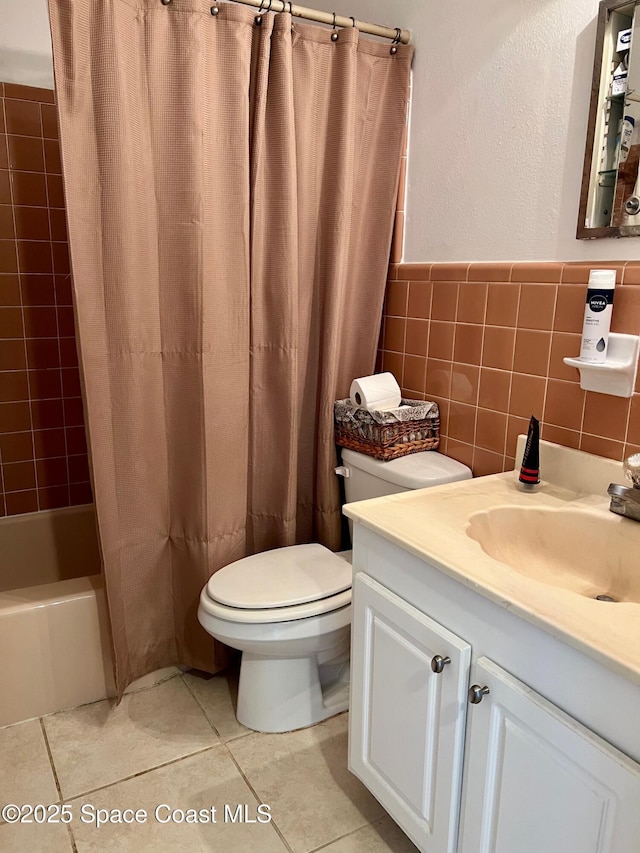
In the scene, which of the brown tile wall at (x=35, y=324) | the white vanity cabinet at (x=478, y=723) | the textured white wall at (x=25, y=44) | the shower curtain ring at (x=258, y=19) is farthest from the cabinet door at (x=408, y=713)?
the textured white wall at (x=25, y=44)

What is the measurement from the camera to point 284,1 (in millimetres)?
1664

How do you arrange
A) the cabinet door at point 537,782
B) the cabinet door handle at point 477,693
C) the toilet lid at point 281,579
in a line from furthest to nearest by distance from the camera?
the toilet lid at point 281,579
the cabinet door handle at point 477,693
the cabinet door at point 537,782

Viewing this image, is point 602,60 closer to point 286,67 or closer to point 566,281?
point 566,281

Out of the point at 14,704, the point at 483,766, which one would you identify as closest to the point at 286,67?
the point at 483,766

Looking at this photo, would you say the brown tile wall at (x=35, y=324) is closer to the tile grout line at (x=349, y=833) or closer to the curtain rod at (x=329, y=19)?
the curtain rod at (x=329, y=19)

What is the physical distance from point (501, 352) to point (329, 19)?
3.35 feet

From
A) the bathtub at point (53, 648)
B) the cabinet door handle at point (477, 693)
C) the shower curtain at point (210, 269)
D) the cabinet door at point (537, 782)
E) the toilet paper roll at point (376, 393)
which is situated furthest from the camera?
the toilet paper roll at point (376, 393)

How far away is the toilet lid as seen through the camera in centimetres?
164

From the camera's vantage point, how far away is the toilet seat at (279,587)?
162 centimetres

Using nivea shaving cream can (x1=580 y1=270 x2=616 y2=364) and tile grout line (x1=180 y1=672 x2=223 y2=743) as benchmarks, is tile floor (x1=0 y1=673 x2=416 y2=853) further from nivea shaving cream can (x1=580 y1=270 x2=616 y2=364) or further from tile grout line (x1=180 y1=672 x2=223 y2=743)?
nivea shaving cream can (x1=580 y1=270 x2=616 y2=364)

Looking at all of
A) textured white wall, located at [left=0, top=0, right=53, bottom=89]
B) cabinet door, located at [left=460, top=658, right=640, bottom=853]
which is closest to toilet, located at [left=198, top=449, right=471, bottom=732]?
cabinet door, located at [left=460, top=658, right=640, bottom=853]

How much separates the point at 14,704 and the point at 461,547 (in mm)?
1390

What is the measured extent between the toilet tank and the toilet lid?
0.22m

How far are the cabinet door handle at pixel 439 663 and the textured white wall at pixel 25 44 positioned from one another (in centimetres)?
218
